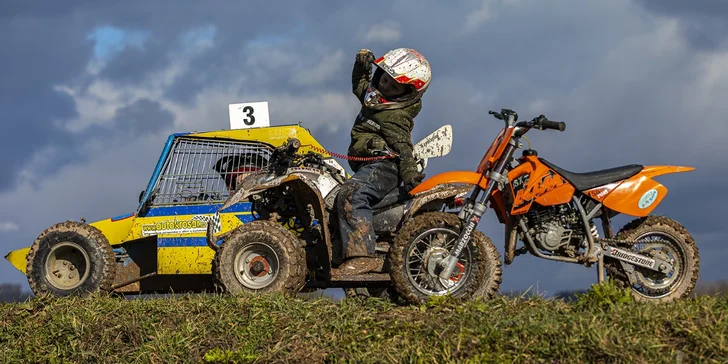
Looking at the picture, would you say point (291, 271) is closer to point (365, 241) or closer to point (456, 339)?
point (365, 241)

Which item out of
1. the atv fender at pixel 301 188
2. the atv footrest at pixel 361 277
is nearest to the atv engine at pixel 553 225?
the atv footrest at pixel 361 277

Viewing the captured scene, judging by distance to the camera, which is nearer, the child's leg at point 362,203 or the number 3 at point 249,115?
the child's leg at point 362,203

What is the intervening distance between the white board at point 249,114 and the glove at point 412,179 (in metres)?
3.21

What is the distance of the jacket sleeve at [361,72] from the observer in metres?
9.59

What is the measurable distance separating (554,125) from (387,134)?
175 centimetres

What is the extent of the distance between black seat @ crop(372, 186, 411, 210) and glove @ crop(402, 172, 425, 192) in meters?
0.26

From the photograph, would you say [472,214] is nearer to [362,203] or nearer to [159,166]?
[362,203]

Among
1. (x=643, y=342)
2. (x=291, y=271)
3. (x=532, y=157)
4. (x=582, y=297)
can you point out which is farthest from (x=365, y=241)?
(x=643, y=342)

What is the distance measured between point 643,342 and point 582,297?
106 centimetres

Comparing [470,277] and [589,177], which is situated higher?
[589,177]

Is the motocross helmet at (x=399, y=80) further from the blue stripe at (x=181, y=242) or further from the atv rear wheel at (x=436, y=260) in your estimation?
the blue stripe at (x=181, y=242)

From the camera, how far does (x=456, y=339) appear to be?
6.59m

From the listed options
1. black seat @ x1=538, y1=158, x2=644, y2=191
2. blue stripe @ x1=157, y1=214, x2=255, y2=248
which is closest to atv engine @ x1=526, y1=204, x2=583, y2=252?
black seat @ x1=538, y1=158, x2=644, y2=191

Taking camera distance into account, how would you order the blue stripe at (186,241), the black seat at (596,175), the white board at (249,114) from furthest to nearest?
1. the white board at (249,114)
2. the blue stripe at (186,241)
3. the black seat at (596,175)
